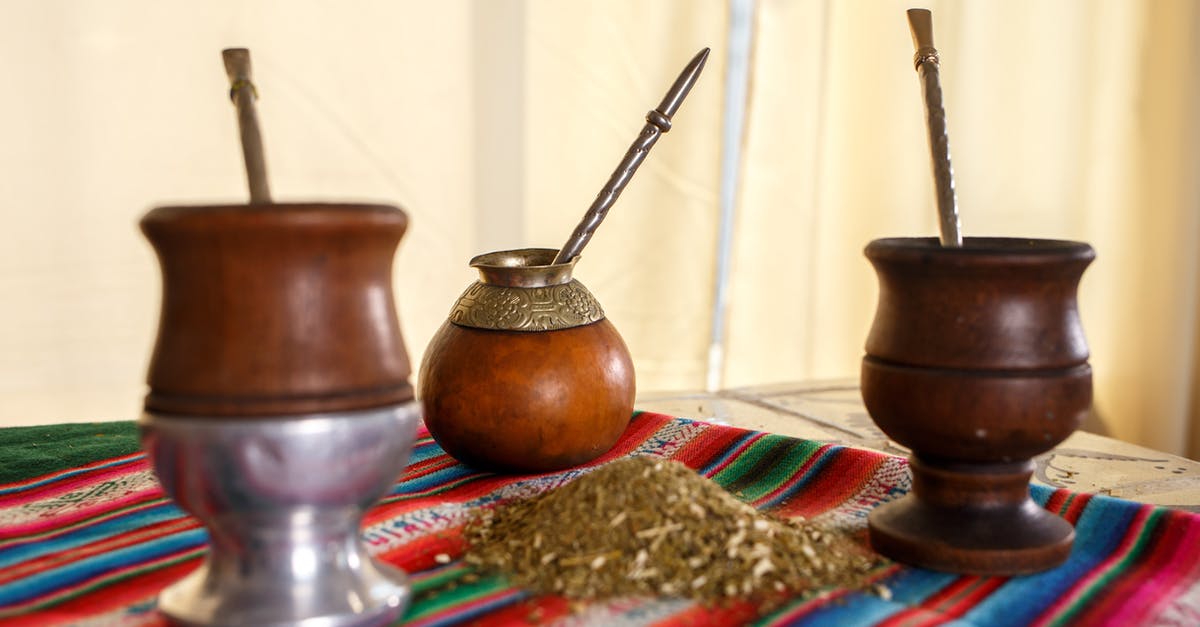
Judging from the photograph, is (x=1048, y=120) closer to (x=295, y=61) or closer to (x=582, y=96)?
(x=582, y=96)

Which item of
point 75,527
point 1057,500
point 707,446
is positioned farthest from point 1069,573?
point 75,527

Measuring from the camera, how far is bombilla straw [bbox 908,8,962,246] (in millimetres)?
762

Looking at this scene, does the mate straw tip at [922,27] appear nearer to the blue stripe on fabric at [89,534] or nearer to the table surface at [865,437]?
the table surface at [865,437]

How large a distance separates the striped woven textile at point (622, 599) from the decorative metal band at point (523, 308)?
0.41ft

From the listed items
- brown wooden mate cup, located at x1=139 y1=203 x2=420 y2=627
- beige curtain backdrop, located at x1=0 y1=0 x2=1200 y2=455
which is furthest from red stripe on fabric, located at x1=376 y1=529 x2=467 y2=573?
beige curtain backdrop, located at x1=0 y1=0 x2=1200 y2=455

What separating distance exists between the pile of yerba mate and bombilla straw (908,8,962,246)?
0.74 feet

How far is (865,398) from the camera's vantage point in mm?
758

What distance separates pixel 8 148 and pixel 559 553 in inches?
56.1

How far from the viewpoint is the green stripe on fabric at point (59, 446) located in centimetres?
94

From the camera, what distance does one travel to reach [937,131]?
0.78 meters

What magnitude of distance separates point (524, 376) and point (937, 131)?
36 centimetres

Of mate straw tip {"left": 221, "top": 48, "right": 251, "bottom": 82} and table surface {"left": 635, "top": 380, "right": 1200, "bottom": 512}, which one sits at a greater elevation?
mate straw tip {"left": 221, "top": 48, "right": 251, "bottom": 82}

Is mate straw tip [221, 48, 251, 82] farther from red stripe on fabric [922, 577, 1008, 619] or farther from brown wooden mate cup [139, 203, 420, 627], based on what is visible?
red stripe on fabric [922, 577, 1008, 619]

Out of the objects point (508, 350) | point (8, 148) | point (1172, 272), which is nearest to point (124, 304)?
point (8, 148)
